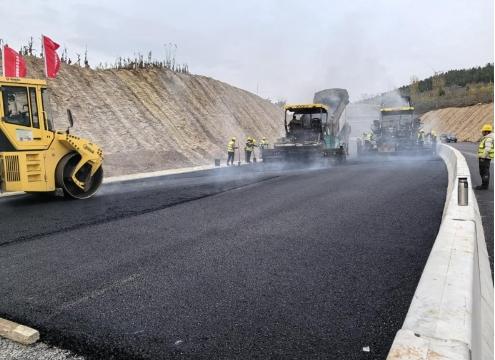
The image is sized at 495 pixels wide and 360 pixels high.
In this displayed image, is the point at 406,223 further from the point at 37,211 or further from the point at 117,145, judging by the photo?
the point at 117,145

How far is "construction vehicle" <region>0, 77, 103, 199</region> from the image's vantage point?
8.66m

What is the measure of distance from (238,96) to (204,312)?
3894 cm

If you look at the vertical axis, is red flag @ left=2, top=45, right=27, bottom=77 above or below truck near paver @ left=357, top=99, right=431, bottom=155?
above

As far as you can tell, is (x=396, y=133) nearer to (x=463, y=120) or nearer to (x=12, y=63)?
(x=12, y=63)

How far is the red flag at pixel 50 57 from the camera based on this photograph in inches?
708

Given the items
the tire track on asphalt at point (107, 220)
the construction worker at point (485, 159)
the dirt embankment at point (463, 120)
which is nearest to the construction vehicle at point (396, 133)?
the construction worker at point (485, 159)

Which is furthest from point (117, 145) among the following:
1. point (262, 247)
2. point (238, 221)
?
point (262, 247)

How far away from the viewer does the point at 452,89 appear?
9931 cm

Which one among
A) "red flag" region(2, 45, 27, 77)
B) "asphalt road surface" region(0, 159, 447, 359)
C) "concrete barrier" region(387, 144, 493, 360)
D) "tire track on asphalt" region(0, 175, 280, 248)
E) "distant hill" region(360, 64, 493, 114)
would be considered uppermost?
"distant hill" region(360, 64, 493, 114)

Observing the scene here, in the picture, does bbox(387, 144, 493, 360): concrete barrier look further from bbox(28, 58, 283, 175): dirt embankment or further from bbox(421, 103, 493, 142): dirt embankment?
bbox(421, 103, 493, 142): dirt embankment

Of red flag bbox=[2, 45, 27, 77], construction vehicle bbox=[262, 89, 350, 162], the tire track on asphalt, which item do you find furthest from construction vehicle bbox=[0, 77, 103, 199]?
construction vehicle bbox=[262, 89, 350, 162]

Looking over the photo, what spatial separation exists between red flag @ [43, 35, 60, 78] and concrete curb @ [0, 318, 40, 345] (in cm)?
1767

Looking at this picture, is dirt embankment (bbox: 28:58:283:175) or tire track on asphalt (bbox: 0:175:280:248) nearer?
tire track on asphalt (bbox: 0:175:280:248)

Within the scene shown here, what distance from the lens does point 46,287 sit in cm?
402
